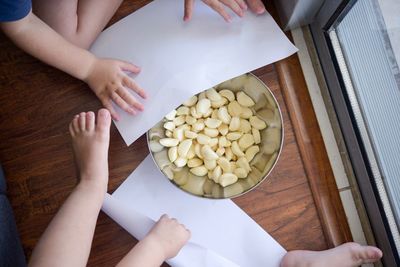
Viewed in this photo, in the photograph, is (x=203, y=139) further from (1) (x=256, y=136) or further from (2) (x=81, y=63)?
(2) (x=81, y=63)

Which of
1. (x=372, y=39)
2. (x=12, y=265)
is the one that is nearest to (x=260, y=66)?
(x=372, y=39)

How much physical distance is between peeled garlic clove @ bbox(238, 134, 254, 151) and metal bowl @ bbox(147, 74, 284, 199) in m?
0.02

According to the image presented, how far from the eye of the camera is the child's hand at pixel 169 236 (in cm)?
61

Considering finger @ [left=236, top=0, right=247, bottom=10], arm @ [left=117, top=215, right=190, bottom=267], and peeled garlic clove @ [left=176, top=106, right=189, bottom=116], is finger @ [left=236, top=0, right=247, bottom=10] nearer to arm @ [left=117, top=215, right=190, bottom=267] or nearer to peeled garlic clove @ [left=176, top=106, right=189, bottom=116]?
peeled garlic clove @ [left=176, top=106, right=189, bottom=116]

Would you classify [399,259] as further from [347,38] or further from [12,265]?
[12,265]

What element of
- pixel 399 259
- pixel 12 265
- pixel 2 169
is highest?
pixel 2 169

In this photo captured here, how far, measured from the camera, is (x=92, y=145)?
2.07 ft

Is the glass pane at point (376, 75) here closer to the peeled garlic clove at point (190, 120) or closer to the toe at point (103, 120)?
the peeled garlic clove at point (190, 120)

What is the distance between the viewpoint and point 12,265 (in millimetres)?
603

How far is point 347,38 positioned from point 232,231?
0.33m

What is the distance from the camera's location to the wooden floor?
0.65m

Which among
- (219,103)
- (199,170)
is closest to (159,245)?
(199,170)

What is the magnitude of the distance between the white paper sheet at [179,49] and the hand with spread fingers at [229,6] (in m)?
0.01

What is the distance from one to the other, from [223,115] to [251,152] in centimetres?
7
